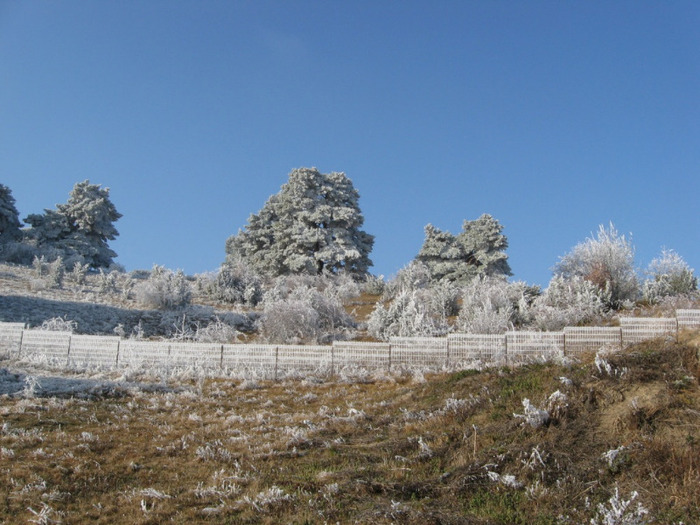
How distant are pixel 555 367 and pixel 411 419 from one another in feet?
12.0

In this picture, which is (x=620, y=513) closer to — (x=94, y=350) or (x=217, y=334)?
(x=94, y=350)

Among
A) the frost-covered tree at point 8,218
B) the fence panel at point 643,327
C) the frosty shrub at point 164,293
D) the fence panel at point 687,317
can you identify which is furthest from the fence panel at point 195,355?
the frost-covered tree at point 8,218

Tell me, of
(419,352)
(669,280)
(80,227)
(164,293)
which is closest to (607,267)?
(669,280)

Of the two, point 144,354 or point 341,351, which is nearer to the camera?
point 341,351

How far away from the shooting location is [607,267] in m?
32.3

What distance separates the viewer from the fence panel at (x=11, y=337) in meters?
24.4

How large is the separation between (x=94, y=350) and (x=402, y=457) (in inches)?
690

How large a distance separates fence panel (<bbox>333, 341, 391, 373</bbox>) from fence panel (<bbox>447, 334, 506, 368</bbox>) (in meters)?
2.45

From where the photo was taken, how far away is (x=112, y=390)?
736 inches

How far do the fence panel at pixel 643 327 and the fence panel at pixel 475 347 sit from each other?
14.1 ft

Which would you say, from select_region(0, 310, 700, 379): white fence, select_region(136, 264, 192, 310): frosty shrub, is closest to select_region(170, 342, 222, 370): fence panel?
select_region(0, 310, 700, 379): white fence

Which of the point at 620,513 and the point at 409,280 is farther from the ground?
the point at 409,280

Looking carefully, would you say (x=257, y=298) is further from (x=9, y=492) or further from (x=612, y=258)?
(x=9, y=492)

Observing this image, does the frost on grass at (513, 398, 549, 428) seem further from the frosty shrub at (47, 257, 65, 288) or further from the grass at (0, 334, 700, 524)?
the frosty shrub at (47, 257, 65, 288)
